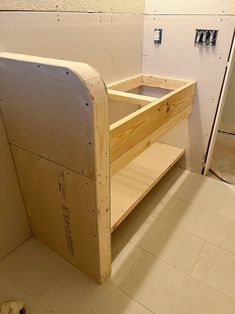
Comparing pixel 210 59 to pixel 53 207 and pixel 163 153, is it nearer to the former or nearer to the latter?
pixel 163 153

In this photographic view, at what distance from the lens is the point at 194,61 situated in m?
1.79

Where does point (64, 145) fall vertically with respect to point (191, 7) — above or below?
below

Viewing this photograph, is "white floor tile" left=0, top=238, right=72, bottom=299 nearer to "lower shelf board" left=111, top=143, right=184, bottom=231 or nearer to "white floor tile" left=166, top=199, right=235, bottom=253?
"lower shelf board" left=111, top=143, right=184, bottom=231

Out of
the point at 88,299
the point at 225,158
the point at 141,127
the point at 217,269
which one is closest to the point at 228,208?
the point at 217,269

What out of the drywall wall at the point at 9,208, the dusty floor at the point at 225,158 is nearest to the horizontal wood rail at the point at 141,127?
the drywall wall at the point at 9,208

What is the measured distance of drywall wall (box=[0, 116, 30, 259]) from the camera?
3.92ft

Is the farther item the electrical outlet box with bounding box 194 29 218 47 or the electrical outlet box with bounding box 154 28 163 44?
the electrical outlet box with bounding box 154 28 163 44

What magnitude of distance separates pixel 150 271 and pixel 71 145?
855 millimetres

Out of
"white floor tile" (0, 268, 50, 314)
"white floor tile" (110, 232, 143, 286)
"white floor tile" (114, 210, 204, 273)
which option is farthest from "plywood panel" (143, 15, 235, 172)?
"white floor tile" (0, 268, 50, 314)

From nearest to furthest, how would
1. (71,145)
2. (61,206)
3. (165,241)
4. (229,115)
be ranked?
(71,145)
(61,206)
(165,241)
(229,115)

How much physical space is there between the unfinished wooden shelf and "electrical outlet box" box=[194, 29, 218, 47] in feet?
1.60

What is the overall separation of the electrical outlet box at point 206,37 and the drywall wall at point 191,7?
4.2 inches

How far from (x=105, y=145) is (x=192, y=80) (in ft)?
4.17

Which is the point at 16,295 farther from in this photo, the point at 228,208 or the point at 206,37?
the point at 206,37
